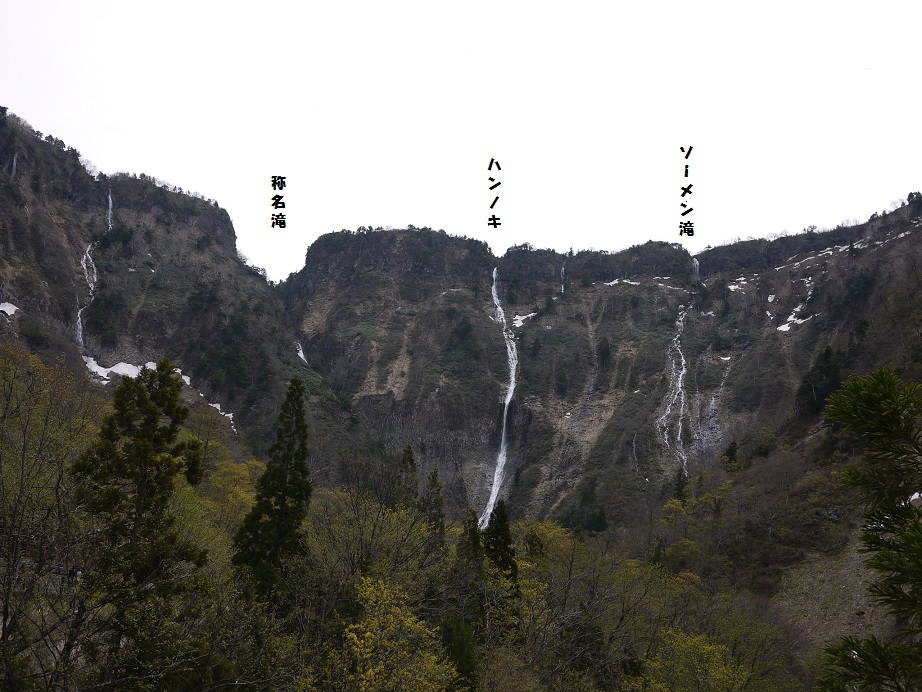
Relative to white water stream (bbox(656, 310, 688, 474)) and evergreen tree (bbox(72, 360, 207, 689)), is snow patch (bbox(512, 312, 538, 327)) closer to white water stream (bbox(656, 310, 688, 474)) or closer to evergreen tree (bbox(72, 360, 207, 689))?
white water stream (bbox(656, 310, 688, 474))

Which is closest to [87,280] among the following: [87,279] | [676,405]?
[87,279]

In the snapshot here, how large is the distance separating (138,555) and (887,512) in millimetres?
13100

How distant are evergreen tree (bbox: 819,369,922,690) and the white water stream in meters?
85.6

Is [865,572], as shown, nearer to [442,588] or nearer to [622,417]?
[442,588]

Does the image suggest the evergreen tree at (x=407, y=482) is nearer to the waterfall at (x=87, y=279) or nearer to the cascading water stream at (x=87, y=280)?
the cascading water stream at (x=87, y=280)

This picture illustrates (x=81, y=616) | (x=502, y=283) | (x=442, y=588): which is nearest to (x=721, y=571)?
(x=442, y=588)

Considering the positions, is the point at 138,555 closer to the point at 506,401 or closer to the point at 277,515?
the point at 277,515

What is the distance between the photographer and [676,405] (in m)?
99.7

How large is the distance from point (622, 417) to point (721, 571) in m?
57.9

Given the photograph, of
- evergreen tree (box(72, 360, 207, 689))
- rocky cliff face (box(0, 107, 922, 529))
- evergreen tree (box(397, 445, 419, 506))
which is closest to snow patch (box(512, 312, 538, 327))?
rocky cliff face (box(0, 107, 922, 529))

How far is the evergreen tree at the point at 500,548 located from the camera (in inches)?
1283

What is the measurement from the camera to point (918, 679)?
5668 millimetres

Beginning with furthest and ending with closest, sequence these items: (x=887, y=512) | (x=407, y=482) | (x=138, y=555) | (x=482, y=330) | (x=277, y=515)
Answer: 1. (x=482, y=330)
2. (x=407, y=482)
3. (x=277, y=515)
4. (x=138, y=555)
5. (x=887, y=512)

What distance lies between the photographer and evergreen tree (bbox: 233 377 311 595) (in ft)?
77.4
